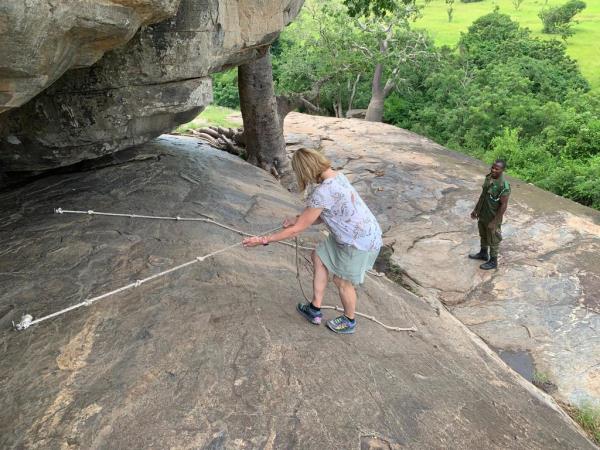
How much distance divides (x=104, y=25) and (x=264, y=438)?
8.32 feet

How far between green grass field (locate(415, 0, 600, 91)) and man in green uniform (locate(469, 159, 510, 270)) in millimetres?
17424

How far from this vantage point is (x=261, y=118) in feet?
29.7

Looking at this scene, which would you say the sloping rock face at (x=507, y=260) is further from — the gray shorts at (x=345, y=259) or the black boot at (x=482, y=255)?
the gray shorts at (x=345, y=259)

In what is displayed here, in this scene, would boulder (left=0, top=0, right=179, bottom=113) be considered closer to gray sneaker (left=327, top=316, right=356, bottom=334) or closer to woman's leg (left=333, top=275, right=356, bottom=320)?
woman's leg (left=333, top=275, right=356, bottom=320)

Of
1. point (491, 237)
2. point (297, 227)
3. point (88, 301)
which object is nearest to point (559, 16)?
point (491, 237)

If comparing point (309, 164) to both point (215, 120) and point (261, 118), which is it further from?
point (215, 120)

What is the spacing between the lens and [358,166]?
1159 centimetres

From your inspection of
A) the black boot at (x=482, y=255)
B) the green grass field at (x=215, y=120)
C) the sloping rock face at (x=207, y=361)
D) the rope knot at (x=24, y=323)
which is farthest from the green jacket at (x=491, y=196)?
the green grass field at (x=215, y=120)

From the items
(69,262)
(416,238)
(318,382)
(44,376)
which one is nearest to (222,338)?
(318,382)

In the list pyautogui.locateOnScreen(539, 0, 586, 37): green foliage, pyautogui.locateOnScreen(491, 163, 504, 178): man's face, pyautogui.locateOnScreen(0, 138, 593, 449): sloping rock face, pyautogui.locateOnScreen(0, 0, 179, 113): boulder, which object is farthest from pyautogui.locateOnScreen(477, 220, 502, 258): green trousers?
pyautogui.locateOnScreen(539, 0, 586, 37): green foliage

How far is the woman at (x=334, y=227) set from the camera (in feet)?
11.0

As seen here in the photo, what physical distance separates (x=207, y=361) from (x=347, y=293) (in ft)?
3.84

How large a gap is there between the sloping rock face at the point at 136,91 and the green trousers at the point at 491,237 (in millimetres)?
4054

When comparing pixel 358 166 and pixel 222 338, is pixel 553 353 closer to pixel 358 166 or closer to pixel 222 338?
pixel 222 338
